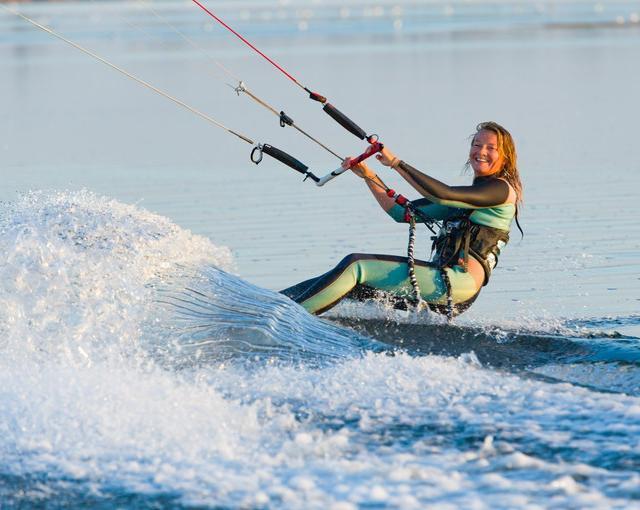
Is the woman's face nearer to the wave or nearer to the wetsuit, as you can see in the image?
the wetsuit

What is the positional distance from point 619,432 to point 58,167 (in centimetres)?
1124

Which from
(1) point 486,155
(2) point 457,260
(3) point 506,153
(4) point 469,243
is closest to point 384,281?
(2) point 457,260

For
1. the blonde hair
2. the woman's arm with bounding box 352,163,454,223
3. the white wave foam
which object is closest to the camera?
the white wave foam

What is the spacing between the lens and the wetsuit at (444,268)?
795 centimetres

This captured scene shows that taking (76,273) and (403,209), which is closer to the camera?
(76,273)

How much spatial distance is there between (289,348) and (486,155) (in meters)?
1.97

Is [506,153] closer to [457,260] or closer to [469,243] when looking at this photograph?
[469,243]

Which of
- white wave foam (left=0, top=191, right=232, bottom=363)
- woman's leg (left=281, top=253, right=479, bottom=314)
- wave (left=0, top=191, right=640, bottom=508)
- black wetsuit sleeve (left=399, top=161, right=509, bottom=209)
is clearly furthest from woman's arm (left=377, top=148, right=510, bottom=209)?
white wave foam (left=0, top=191, right=232, bottom=363)

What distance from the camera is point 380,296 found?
8109mm

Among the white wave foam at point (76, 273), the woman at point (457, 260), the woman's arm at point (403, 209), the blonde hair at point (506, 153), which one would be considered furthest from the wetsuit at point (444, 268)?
the white wave foam at point (76, 273)

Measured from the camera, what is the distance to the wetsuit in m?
7.95

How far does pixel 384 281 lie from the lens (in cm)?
802

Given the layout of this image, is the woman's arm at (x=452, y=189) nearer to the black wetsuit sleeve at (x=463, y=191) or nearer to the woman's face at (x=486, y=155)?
the black wetsuit sleeve at (x=463, y=191)

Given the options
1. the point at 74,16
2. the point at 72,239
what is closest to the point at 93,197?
the point at 72,239
